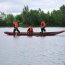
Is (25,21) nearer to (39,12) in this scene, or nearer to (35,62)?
(39,12)

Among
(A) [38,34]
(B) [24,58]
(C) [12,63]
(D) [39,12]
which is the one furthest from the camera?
(D) [39,12]

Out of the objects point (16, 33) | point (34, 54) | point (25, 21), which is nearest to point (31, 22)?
point (25, 21)

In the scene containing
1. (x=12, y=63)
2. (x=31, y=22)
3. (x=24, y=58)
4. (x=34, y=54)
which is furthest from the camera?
(x=31, y=22)

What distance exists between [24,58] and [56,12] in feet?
439

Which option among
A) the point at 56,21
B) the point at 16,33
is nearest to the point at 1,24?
the point at 56,21

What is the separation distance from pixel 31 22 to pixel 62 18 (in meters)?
11.1

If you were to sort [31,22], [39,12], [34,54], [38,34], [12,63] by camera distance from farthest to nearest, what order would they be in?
[39,12], [31,22], [38,34], [34,54], [12,63]

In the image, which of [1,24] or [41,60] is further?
[1,24]

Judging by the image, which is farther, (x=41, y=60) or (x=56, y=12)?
(x=56, y=12)

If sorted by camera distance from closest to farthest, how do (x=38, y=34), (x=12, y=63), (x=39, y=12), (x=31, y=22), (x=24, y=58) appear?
(x=12, y=63) < (x=24, y=58) < (x=38, y=34) < (x=31, y=22) < (x=39, y=12)

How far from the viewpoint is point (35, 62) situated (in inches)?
1033

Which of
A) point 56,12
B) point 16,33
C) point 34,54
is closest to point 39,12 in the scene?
point 56,12

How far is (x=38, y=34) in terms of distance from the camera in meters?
52.8

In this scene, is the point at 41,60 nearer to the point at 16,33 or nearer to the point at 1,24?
the point at 16,33
